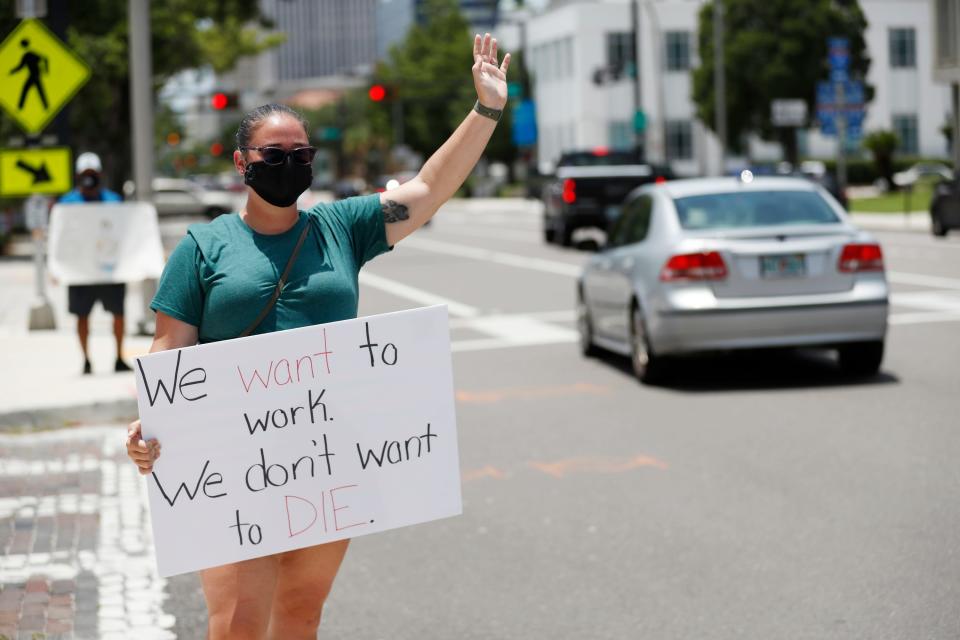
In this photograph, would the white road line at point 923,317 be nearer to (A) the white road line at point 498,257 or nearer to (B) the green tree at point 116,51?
(A) the white road line at point 498,257

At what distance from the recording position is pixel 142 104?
17344 millimetres

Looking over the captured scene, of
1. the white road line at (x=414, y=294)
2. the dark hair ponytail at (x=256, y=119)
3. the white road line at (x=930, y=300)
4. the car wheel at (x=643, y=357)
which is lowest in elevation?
the white road line at (x=414, y=294)

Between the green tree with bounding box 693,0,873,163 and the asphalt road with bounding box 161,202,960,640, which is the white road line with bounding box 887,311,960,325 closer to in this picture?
the asphalt road with bounding box 161,202,960,640

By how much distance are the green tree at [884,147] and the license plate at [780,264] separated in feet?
175

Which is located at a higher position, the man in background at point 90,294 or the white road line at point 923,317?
the man in background at point 90,294

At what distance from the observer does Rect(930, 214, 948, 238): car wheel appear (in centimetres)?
3300

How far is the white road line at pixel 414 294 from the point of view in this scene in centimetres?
1983

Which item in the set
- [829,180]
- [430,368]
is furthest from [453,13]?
[430,368]

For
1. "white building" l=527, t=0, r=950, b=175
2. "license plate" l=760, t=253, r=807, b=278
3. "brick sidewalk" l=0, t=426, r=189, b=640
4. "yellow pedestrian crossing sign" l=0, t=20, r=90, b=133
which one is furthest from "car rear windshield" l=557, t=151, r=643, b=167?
"white building" l=527, t=0, r=950, b=175

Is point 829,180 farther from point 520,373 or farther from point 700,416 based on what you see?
point 700,416

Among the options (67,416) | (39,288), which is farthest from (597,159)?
(67,416)

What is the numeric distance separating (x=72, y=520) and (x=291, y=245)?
4.38 meters

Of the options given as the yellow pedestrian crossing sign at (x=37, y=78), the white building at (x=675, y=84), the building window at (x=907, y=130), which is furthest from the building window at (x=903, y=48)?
the yellow pedestrian crossing sign at (x=37, y=78)

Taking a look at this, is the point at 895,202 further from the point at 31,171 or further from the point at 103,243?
the point at 103,243
